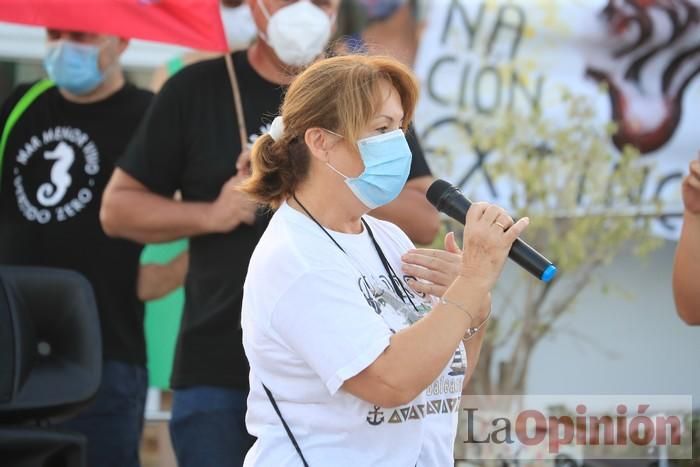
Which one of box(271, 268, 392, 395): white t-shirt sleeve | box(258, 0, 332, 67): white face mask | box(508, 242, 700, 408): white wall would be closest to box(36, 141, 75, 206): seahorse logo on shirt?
box(258, 0, 332, 67): white face mask

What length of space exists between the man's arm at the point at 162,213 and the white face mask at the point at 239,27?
133 centimetres

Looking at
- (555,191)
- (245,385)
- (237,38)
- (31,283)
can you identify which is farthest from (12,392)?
(555,191)

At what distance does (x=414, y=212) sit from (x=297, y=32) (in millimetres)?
692

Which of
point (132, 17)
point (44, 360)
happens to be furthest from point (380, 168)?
point (132, 17)

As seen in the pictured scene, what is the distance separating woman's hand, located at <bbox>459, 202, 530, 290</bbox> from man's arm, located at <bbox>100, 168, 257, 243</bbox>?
1219 millimetres

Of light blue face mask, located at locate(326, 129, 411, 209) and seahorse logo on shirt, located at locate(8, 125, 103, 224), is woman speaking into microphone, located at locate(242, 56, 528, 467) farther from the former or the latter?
seahorse logo on shirt, located at locate(8, 125, 103, 224)

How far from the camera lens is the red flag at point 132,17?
438 centimetres

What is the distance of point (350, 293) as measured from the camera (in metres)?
2.57

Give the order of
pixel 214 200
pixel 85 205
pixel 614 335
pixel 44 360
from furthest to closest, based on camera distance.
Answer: pixel 614 335 → pixel 85 205 → pixel 44 360 → pixel 214 200

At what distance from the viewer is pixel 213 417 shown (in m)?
3.59

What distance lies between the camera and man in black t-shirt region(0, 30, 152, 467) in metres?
4.54

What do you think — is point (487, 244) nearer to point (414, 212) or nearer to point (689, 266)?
point (689, 266)

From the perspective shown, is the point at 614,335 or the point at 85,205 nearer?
the point at 85,205

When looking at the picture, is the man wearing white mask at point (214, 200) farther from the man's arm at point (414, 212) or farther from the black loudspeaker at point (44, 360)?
the black loudspeaker at point (44, 360)
